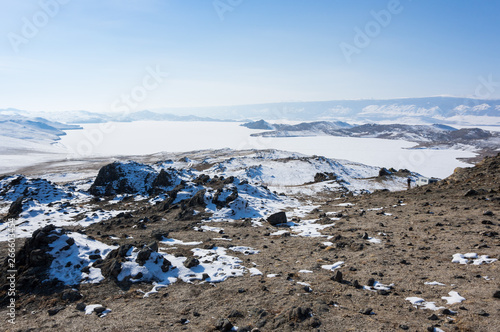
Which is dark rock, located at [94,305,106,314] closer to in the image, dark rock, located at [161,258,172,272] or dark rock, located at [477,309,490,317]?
dark rock, located at [161,258,172,272]

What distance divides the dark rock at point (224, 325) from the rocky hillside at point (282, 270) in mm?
31

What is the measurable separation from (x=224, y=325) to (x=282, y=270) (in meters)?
4.33

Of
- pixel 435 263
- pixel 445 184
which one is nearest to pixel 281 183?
pixel 445 184

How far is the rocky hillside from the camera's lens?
290 inches

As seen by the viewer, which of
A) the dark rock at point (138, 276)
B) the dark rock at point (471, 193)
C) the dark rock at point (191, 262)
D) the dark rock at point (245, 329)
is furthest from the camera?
the dark rock at point (471, 193)

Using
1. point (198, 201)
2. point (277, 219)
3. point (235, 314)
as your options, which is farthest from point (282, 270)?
point (198, 201)

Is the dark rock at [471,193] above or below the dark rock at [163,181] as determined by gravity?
above

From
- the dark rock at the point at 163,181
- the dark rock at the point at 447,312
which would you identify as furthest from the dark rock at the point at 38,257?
the dark rock at the point at 163,181

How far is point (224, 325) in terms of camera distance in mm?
7086

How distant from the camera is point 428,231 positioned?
13594 millimetres

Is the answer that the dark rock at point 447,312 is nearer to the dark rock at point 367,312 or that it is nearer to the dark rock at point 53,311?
the dark rock at point 367,312

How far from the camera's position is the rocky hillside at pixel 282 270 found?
7.36 meters

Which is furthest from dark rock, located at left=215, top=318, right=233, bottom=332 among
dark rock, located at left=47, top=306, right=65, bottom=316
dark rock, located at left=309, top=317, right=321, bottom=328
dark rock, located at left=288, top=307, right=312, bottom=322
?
dark rock, located at left=47, top=306, right=65, bottom=316

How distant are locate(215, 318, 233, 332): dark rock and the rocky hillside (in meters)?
0.03
